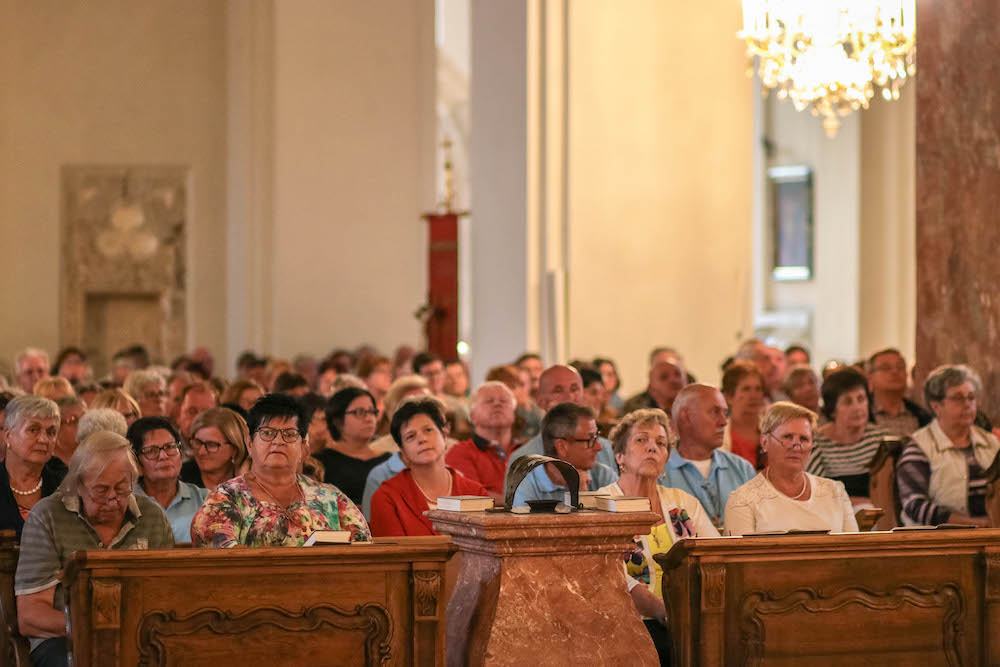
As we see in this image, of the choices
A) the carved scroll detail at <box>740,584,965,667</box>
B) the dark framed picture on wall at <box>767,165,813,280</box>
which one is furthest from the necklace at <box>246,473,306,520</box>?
the dark framed picture on wall at <box>767,165,813,280</box>

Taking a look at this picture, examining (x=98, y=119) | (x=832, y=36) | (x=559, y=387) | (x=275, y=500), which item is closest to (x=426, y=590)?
(x=275, y=500)

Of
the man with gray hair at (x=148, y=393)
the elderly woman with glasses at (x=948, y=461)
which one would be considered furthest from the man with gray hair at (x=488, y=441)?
the man with gray hair at (x=148, y=393)

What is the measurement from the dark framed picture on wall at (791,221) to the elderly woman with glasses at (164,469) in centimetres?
1887

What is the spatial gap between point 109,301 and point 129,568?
19897mm

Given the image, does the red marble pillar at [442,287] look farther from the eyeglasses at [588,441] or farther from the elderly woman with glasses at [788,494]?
the elderly woman with glasses at [788,494]

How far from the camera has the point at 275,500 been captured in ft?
18.5

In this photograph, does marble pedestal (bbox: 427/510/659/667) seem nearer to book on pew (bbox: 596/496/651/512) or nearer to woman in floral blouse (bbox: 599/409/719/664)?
book on pew (bbox: 596/496/651/512)

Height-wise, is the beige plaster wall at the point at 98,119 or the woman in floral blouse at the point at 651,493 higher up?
the beige plaster wall at the point at 98,119

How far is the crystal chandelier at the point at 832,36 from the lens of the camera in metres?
12.2

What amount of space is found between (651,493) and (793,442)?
70cm

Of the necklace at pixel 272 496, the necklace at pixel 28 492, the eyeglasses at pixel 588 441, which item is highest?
the eyeglasses at pixel 588 441

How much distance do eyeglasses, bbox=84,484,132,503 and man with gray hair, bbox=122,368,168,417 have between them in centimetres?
434

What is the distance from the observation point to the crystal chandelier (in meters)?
12.2

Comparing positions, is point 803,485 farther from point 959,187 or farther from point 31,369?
point 31,369
